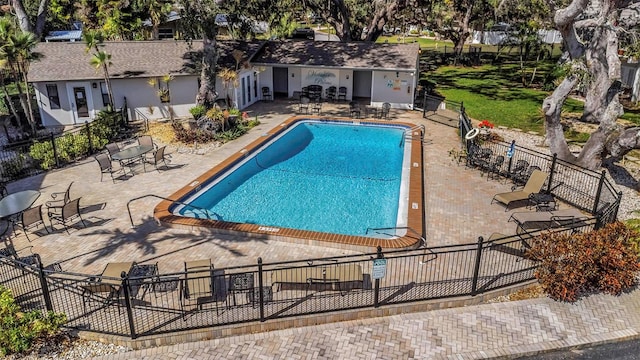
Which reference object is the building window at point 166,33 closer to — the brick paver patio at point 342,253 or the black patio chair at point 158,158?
the brick paver patio at point 342,253

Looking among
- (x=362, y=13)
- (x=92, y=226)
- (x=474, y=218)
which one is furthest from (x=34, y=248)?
(x=362, y=13)

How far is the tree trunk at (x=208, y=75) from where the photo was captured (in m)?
25.5

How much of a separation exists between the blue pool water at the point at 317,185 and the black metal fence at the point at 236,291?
4.28 metres

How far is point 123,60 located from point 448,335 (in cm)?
2501

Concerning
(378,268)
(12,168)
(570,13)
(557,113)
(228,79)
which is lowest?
(12,168)

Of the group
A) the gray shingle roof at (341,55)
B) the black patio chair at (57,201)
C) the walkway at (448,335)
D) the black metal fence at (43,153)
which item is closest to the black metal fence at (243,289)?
the walkway at (448,335)

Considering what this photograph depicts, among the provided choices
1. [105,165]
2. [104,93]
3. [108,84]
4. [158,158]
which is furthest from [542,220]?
[104,93]

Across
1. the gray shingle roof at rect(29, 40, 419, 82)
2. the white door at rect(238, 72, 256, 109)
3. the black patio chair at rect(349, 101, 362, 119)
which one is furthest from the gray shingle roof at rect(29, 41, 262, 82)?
the black patio chair at rect(349, 101, 362, 119)

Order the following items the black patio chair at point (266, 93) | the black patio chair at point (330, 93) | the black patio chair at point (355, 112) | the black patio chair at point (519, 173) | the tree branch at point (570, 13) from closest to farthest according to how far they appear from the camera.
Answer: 1. the tree branch at point (570, 13)
2. the black patio chair at point (519, 173)
3. the black patio chair at point (355, 112)
4. the black patio chair at point (330, 93)
5. the black patio chair at point (266, 93)

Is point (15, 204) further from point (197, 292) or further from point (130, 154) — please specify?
point (197, 292)

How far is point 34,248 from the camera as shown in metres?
12.9

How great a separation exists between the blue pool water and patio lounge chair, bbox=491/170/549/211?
3.60 meters

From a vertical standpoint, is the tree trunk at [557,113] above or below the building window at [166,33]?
below

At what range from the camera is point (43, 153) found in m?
19.3
